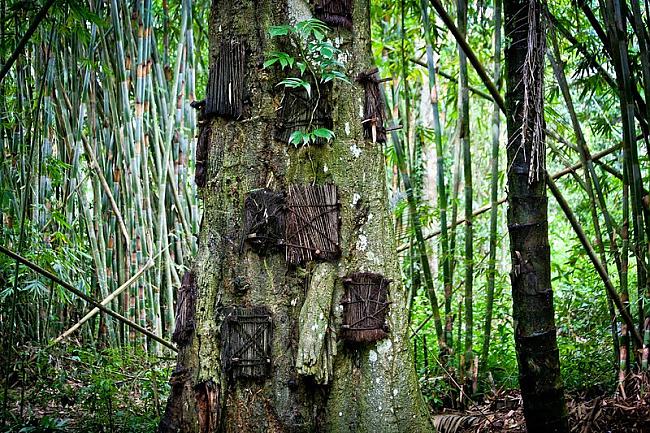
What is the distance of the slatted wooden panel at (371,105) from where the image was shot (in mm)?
2336

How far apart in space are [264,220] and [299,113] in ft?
1.25

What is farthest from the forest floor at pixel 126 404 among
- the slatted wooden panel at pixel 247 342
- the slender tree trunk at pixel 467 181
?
the slatted wooden panel at pixel 247 342

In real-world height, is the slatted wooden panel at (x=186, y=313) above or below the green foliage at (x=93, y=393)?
above

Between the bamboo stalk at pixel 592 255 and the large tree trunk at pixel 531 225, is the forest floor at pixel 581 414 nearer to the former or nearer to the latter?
the bamboo stalk at pixel 592 255

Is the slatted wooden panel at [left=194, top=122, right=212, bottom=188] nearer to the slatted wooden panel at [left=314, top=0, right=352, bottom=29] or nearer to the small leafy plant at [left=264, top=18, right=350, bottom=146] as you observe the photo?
the small leafy plant at [left=264, top=18, right=350, bottom=146]

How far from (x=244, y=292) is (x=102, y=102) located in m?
2.42

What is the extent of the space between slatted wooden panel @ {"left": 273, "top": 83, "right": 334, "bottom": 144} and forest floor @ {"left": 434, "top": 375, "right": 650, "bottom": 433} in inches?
52.0

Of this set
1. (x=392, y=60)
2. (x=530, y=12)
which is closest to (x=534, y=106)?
(x=530, y=12)

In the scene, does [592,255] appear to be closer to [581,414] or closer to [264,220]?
[581,414]

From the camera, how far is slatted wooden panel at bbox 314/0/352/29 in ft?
7.59

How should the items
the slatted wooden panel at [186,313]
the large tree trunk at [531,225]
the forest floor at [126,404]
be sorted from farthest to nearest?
the forest floor at [126,404]
the slatted wooden panel at [186,313]
the large tree trunk at [531,225]

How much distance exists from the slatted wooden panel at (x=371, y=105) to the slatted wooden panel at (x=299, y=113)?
0.16 meters

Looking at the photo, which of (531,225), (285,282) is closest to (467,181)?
(531,225)

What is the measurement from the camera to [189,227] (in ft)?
14.5
